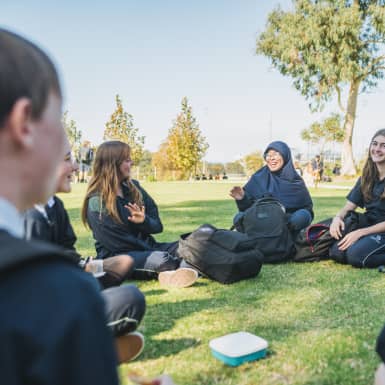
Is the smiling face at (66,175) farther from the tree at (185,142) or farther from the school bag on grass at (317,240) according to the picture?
the tree at (185,142)

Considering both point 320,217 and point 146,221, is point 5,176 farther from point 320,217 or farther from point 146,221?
point 320,217

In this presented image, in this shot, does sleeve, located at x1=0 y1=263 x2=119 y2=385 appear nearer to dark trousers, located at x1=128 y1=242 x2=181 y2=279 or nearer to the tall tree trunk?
dark trousers, located at x1=128 y1=242 x2=181 y2=279

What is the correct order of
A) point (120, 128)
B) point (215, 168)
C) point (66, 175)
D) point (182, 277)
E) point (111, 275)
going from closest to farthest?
point (66, 175) → point (111, 275) → point (182, 277) → point (120, 128) → point (215, 168)

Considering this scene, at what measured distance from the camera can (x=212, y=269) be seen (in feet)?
13.6

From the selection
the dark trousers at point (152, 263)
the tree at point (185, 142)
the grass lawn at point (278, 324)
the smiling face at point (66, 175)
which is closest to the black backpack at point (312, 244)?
the grass lawn at point (278, 324)

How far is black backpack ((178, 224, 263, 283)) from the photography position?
4.07m

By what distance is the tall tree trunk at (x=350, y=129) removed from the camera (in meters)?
28.0

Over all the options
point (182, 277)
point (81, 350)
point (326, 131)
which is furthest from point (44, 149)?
point (326, 131)

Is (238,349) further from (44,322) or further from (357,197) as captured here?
(357,197)

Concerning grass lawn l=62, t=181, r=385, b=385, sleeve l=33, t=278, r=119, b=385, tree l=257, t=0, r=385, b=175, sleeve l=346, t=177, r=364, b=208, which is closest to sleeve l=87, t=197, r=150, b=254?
grass lawn l=62, t=181, r=385, b=385

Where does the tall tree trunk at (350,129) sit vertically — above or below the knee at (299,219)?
above

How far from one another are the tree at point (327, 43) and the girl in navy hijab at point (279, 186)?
817 inches

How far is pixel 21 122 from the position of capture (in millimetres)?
782

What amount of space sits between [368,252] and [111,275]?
263cm
